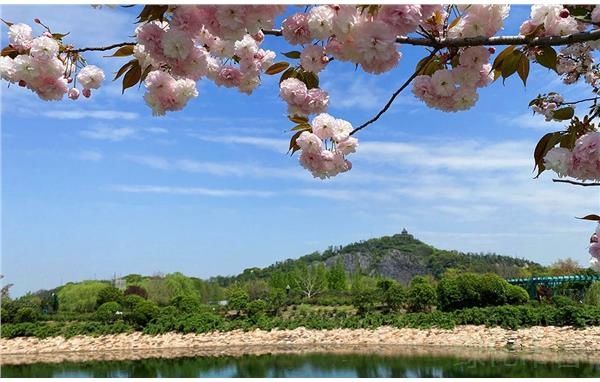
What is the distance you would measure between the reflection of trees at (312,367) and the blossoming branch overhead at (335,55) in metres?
8.38

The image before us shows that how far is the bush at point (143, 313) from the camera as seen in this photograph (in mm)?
14594

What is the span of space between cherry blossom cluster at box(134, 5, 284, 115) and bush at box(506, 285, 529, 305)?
1327 cm

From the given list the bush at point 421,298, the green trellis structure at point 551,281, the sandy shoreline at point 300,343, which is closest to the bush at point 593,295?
the green trellis structure at point 551,281

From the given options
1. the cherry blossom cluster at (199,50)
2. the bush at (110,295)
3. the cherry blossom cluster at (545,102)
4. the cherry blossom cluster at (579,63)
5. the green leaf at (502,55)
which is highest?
the cherry blossom cluster at (579,63)

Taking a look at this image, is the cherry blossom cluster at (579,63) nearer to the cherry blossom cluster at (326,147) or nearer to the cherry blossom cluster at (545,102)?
the cherry blossom cluster at (545,102)

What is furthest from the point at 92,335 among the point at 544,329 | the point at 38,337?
the point at 544,329

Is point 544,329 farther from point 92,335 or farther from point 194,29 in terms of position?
point 194,29

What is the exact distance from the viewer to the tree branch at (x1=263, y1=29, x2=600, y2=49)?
1.21 meters

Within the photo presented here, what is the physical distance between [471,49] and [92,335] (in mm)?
14788

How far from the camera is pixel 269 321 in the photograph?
14.4m

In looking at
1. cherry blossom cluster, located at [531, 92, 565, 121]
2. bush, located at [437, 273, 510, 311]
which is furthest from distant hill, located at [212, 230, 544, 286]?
cherry blossom cluster, located at [531, 92, 565, 121]

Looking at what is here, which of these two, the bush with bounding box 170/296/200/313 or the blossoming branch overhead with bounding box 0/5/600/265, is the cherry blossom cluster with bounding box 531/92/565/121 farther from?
the bush with bounding box 170/296/200/313

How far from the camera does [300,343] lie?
1327cm

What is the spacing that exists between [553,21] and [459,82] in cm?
24
